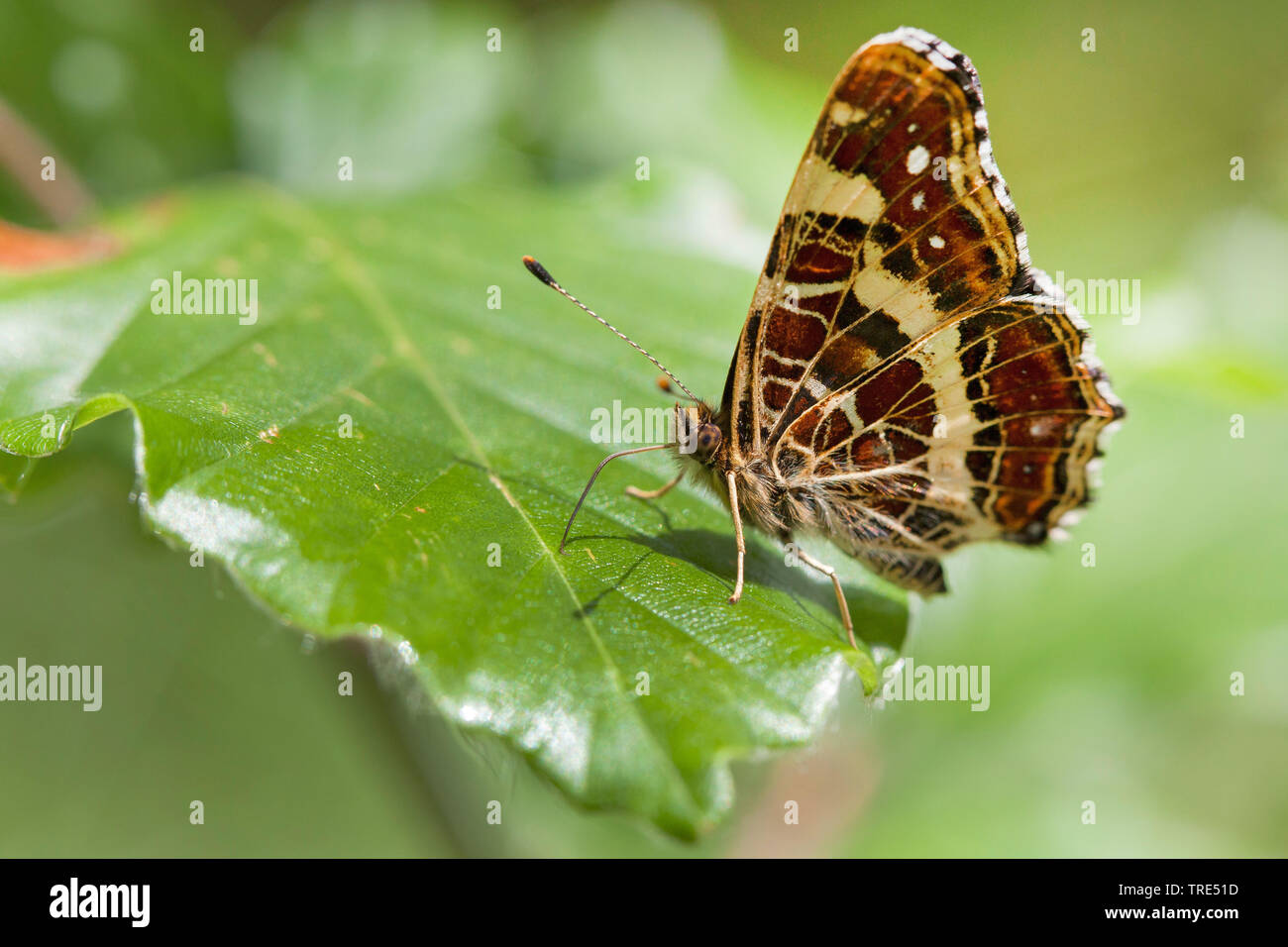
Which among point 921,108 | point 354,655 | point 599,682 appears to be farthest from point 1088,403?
point 354,655

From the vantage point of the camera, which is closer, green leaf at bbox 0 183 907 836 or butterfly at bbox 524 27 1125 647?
green leaf at bbox 0 183 907 836

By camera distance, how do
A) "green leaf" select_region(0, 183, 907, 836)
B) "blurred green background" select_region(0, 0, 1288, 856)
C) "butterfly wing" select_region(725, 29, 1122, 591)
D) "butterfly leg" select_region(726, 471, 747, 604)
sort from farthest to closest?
"blurred green background" select_region(0, 0, 1288, 856) < "butterfly leg" select_region(726, 471, 747, 604) < "butterfly wing" select_region(725, 29, 1122, 591) < "green leaf" select_region(0, 183, 907, 836)

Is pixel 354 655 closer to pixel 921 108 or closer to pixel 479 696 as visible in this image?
pixel 479 696

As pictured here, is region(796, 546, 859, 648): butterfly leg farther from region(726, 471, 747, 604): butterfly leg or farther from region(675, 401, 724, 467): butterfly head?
region(675, 401, 724, 467): butterfly head

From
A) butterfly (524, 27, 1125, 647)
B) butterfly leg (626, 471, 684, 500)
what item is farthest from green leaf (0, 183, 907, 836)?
butterfly (524, 27, 1125, 647)

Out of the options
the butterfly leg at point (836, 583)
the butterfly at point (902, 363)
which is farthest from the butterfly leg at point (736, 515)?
the butterfly leg at point (836, 583)

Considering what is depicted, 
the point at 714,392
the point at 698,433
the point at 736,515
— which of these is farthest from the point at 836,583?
the point at 714,392

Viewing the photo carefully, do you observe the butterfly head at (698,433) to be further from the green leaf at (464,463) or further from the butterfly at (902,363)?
the green leaf at (464,463)

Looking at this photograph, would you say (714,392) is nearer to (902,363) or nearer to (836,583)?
(902,363)
